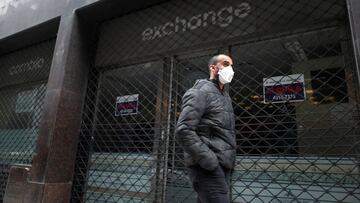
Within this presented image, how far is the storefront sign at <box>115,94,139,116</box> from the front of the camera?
5.42m

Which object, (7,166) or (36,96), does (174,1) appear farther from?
(7,166)

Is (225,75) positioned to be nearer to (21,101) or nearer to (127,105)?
(127,105)

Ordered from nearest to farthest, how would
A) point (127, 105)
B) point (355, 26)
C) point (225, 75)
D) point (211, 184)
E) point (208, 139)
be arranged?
point (211, 184) → point (208, 139) → point (225, 75) → point (355, 26) → point (127, 105)

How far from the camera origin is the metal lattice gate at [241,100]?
372cm

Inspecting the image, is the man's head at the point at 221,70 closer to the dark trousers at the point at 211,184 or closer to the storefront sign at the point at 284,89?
the dark trousers at the point at 211,184

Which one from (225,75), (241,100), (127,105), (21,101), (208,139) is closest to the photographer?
(208,139)

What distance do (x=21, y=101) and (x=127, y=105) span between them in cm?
332

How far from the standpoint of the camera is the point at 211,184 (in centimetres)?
251

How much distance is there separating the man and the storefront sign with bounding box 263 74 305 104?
1.38 meters

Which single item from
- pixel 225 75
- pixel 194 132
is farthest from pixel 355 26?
pixel 194 132

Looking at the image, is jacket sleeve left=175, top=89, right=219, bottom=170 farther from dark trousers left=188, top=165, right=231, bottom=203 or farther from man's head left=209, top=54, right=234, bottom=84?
man's head left=209, top=54, right=234, bottom=84

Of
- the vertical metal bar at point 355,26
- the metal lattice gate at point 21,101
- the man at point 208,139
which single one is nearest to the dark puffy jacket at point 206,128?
the man at point 208,139

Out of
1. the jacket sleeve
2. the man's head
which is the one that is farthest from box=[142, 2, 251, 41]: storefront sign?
the jacket sleeve

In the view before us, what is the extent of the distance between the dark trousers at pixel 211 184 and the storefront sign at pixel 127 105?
2.97 meters
